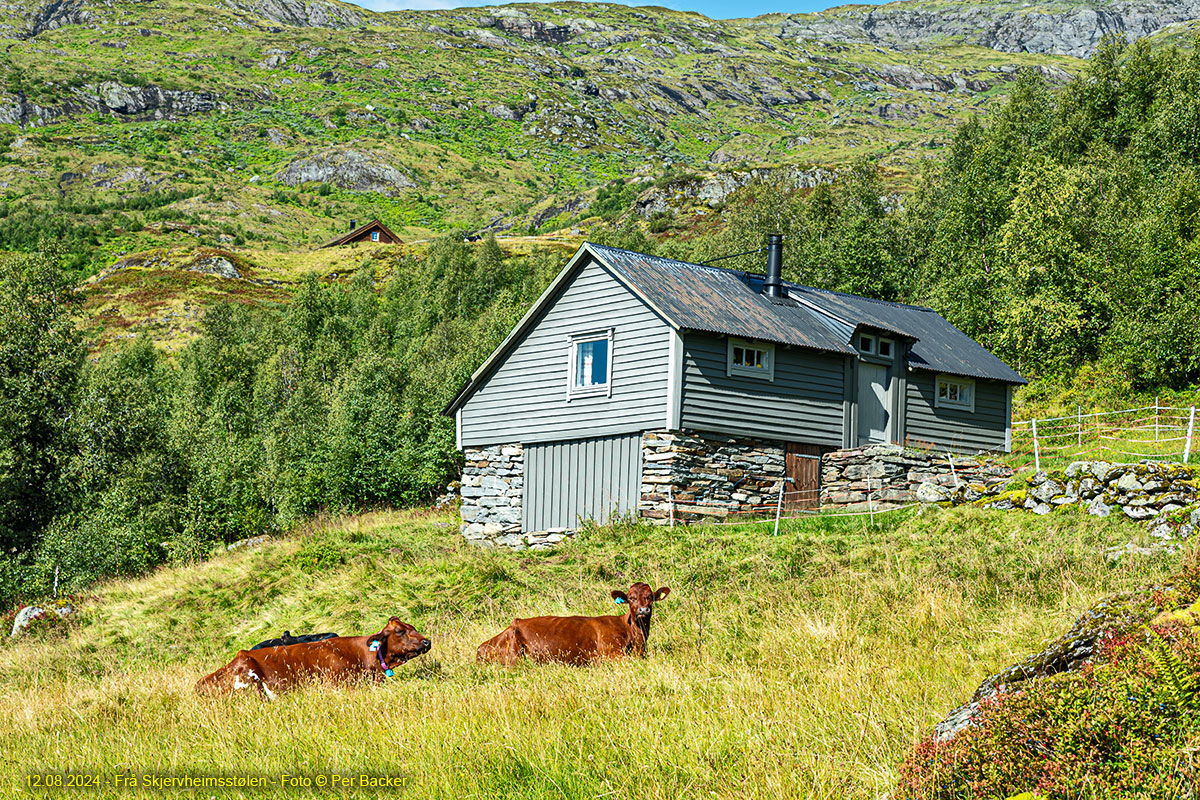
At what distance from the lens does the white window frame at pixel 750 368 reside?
25641 mm

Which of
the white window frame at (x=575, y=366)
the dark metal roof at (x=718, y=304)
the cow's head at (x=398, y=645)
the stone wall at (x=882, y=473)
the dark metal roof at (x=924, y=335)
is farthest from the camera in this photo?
the dark metal roof at (x=924, y=335)

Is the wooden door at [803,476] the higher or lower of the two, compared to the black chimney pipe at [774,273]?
lower

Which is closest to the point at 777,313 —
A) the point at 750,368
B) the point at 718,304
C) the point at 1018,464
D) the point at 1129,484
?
the point at 718,304

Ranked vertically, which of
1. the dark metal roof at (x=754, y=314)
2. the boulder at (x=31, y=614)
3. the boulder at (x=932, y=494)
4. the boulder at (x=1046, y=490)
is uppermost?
the dark metal roof at (x=754, y=314)

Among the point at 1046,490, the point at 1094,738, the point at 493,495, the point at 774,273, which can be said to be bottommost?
the point at 493,495

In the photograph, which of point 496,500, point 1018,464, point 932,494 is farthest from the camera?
point 496,500

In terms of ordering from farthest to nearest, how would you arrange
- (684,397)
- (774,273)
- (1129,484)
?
(774,273), (684,397), (1129,484)

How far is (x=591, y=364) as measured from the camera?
27.4m

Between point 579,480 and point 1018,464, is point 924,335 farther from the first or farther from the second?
point 579,480

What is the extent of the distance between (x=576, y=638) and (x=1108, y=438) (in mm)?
24785

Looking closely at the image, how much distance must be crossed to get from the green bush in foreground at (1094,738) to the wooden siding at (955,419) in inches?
991

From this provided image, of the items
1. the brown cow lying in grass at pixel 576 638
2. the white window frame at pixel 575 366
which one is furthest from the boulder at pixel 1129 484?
the white window frame at pixel 575 366

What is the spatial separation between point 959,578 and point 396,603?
35.0 ft

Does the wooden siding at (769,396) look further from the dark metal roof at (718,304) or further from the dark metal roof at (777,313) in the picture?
the dark metal roof at (777,313)
